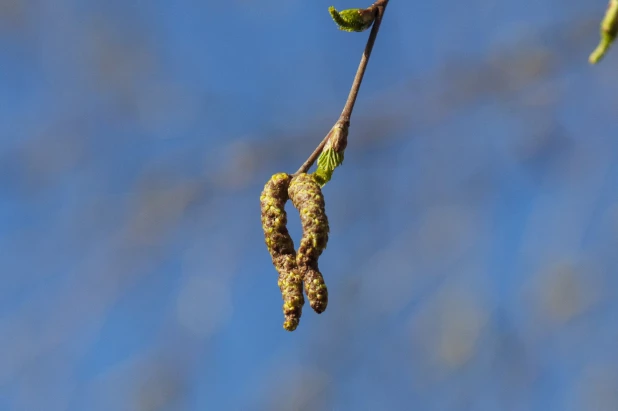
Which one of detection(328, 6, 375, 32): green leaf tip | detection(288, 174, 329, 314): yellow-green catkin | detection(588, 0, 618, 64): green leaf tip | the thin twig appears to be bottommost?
detection(588, 0, 618, 64): green leaf tip

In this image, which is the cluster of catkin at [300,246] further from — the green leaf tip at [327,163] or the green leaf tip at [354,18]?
the green leaf tip at [354,18]

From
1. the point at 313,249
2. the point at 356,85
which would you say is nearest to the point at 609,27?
the point at 356,85

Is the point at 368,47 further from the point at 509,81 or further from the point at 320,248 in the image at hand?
the point at 509,81

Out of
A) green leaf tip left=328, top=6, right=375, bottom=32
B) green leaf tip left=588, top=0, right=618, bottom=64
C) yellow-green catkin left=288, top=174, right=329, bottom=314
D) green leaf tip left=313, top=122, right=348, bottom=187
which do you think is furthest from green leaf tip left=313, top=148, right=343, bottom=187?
green leaf tip left=588, top=0, right=618, bottom=64

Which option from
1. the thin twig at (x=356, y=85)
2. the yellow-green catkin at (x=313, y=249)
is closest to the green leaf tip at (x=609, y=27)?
the thin twig at (x=356, y=85)

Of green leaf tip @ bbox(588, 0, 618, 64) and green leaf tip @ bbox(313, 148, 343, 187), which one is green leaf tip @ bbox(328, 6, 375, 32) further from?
green leaf tip @ bbox(588, 0, 618, 64)

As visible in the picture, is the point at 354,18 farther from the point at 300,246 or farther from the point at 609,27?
the point at 609,27
